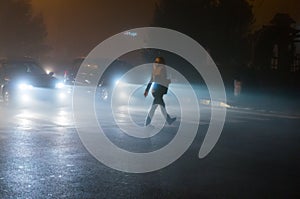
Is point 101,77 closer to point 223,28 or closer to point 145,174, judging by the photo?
point 145,174

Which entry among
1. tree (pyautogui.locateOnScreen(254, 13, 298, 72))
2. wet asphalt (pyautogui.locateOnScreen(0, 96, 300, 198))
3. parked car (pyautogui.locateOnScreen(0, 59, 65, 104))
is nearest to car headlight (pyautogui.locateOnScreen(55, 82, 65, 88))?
parked car (pyautogui.locateOnScreen(0, 59, 65, 104))

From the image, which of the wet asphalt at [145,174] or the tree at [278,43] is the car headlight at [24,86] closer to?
the wet asphalt at [145,174]

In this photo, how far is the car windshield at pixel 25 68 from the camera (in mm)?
19328

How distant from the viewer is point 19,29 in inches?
2151

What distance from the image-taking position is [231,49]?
36281 millimetres

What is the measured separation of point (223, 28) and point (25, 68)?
19.5m

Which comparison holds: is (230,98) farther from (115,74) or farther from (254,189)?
(254,189)

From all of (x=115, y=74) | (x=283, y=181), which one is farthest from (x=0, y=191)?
(x=115, y=74)

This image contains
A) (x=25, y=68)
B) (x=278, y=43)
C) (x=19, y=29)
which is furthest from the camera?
(x=19, y=29)

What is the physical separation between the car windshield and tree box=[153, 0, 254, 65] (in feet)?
60.4

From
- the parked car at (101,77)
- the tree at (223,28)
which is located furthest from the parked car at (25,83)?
the tree at (223,28)

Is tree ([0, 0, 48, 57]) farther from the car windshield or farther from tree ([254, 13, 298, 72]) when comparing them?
the car windshield

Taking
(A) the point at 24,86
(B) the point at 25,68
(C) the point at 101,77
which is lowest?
(A) the point at 24,86

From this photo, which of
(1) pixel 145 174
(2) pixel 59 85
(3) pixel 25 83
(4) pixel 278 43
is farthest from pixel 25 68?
(4) pixel 278 43
